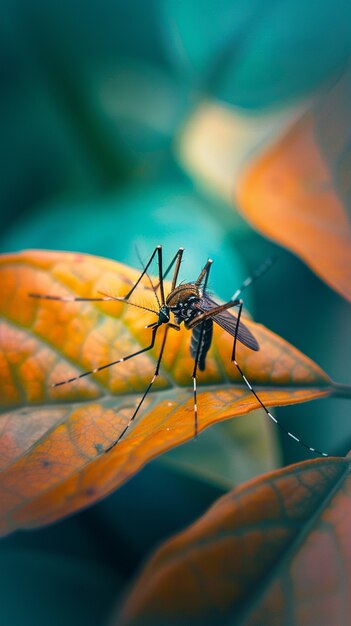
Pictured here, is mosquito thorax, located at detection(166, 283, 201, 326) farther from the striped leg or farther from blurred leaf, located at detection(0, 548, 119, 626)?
blurred leaf, located at detection(0, 548, 119, 626)

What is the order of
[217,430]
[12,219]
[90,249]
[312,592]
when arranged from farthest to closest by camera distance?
1. [12,219]
2. [90,249]
3. [217,430]
4. [312,592]

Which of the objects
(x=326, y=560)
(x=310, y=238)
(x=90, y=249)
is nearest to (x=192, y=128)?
(x=90, y=249)

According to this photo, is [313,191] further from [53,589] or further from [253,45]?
[253,45]

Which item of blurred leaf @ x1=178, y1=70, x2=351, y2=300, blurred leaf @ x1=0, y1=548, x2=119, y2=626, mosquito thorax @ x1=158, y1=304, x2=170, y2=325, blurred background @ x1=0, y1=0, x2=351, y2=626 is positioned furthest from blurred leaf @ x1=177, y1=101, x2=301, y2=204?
blurred leaf @ x1=0, y1=548, x2=119, y2=626

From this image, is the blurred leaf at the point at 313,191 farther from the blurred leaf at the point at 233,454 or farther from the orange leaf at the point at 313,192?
the blurred leaf at the point at 233,454

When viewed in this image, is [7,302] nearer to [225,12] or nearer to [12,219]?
[12,219]

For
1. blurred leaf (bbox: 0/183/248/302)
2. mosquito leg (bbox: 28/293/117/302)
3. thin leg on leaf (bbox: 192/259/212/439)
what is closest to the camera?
thin leg on leaf (bbox: 192/259/212/439)

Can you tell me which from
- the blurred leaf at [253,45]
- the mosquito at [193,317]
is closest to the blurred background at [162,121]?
the blurred leaf at [253,45]
